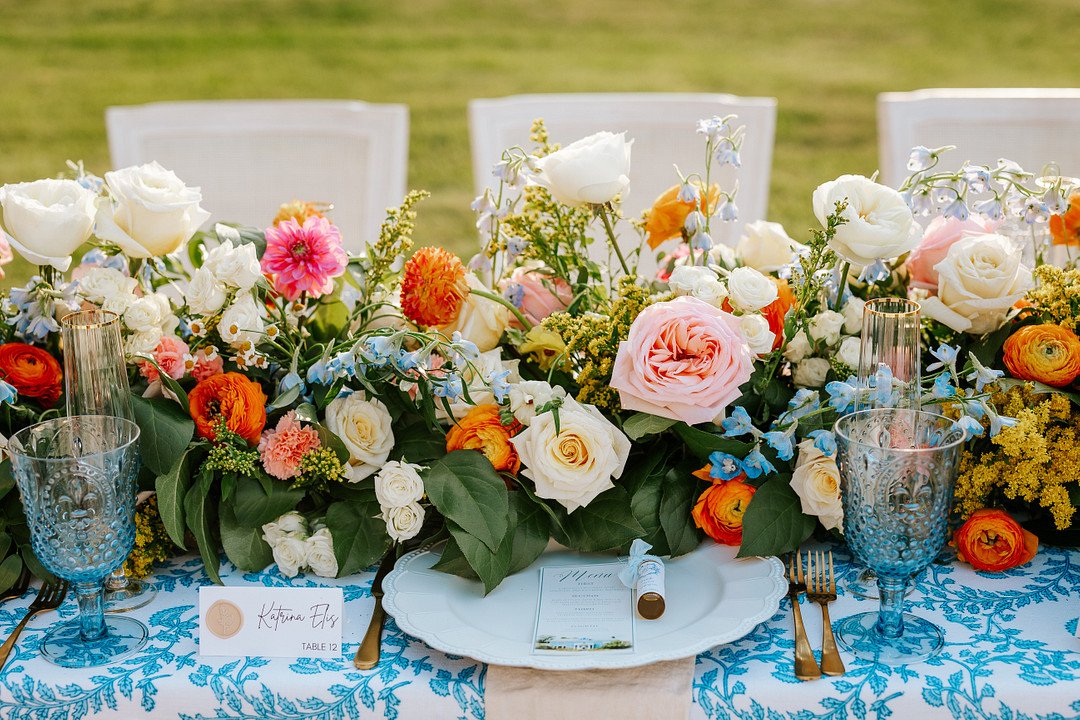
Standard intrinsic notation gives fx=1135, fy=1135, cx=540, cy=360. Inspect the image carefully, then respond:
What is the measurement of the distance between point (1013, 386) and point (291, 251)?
0.84 m

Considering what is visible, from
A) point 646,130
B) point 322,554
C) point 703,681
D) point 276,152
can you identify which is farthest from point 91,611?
point 646,130

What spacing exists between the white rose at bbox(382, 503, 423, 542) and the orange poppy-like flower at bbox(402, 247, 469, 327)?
0.23m

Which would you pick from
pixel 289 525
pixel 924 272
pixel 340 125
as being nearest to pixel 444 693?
pixel 289 525

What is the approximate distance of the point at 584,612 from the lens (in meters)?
1.19

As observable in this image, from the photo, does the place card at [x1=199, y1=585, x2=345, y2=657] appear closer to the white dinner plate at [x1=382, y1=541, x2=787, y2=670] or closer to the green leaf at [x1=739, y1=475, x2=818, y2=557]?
the white dinner plate at [x1=382, y1=541, x2=787, y2=670]

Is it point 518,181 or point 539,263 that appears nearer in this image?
point 518,181

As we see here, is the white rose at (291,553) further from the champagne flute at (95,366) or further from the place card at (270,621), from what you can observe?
the champagne flute at (95,366)

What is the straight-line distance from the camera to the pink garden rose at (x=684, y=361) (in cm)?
120

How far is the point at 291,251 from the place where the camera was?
4.39 feet

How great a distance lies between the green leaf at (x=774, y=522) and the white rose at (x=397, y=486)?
363 mm

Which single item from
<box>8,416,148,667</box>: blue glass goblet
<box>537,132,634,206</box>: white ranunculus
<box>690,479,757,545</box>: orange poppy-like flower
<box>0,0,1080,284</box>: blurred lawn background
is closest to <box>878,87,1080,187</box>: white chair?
<box>537,132,634,206</box>: white ranunculus

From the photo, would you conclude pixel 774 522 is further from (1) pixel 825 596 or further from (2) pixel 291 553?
(2) pixel 291 553

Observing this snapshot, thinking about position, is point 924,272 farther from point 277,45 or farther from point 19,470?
point 277,45

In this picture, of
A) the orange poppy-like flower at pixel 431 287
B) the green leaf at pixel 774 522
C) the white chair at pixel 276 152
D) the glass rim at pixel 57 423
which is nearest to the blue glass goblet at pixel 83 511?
the glass rim at pixel 57 423
